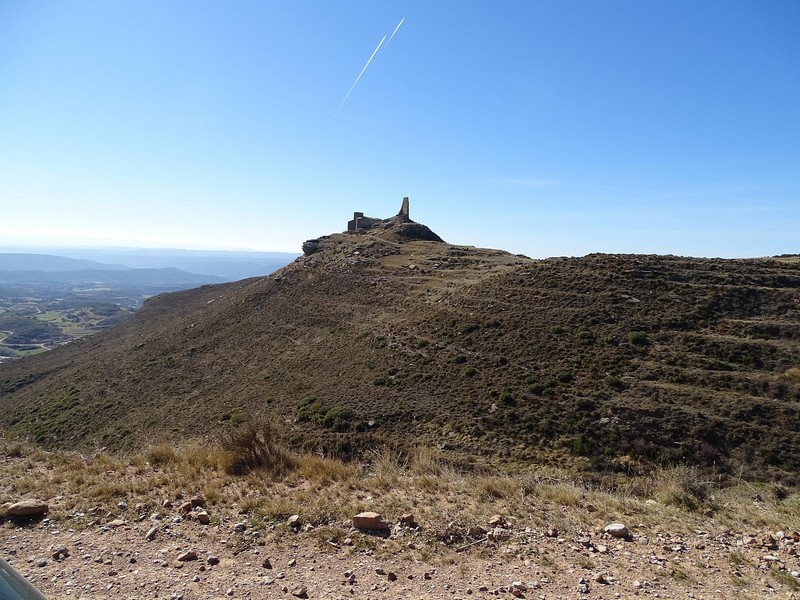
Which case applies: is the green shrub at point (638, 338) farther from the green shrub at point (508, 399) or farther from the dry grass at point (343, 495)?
the dry grass at point (343, 495)

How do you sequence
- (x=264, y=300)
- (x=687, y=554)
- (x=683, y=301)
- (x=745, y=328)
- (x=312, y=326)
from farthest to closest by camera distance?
1. (x=264, y=300)
2. (x=312, y=326)
3. (x=683, y=301)
4. (x=745, y=328)
5. (x=687, y=554)

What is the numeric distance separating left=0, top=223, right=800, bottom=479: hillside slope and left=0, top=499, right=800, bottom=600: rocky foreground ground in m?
12.1

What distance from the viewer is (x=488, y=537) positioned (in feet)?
19.1

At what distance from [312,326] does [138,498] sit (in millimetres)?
29905

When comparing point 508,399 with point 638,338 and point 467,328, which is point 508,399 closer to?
point 467,328

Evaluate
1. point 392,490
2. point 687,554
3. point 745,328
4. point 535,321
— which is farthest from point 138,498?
point 745,328

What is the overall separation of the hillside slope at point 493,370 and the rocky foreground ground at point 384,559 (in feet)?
39.8

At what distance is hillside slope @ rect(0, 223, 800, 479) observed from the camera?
59.9 feet

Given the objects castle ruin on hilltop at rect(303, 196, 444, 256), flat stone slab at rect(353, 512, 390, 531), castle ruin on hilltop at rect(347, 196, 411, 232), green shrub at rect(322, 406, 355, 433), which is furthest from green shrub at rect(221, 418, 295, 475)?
castle ruin on hilltop at rect(347, 196, 411, 232)

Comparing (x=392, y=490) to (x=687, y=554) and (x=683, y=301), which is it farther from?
(x=683, y=301)

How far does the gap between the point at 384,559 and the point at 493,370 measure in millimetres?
19609

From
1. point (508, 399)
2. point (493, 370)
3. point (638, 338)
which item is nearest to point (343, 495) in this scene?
point (508, 399)

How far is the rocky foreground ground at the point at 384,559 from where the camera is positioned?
475cm

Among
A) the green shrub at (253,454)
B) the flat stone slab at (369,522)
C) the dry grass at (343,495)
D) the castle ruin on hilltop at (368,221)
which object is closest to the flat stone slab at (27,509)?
the dry grass at (343,495)
